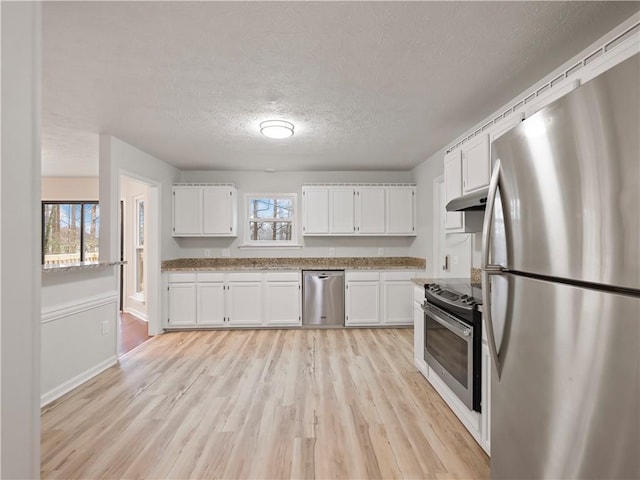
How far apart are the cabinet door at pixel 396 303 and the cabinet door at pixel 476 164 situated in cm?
243

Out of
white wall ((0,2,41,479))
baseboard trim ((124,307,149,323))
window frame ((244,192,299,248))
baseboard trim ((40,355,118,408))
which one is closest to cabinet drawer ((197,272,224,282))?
window frame ((244,192,299,248))

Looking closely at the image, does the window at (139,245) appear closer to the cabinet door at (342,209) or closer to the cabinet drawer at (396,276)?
the cabinet door at (342,209)

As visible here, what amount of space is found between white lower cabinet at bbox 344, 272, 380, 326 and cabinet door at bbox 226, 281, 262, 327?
1290 mm

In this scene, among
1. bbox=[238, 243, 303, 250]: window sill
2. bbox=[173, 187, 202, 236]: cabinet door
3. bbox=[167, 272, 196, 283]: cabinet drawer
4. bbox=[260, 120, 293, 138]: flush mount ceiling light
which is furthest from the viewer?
bbox=[238, 243, 303, 250]: window sill

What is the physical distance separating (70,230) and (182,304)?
3.34 meters

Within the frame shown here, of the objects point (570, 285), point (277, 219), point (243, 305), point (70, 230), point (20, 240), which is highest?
point (277, 219)

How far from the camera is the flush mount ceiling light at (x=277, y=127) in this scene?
2.91 meters

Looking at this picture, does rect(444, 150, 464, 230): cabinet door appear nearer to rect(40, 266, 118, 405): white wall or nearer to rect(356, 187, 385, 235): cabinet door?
rect(356, 187, 385, 235): cabinet door

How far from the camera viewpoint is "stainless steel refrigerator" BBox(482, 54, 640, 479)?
0.80m

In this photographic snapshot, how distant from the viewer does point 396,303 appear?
15.3 feet

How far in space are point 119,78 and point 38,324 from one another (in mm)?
2016

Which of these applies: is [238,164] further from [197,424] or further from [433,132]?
[197,424]

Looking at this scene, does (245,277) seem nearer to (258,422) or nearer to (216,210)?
(216,210)

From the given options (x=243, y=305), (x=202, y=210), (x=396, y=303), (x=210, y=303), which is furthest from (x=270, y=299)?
(x=396, y=303)
